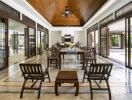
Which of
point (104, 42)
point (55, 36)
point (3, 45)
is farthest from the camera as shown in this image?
point (55, 36)

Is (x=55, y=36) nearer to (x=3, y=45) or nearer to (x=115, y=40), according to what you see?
(x=115, y=40)

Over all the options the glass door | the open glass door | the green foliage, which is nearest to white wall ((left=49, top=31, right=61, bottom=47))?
the green foliage

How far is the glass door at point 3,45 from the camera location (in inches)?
331

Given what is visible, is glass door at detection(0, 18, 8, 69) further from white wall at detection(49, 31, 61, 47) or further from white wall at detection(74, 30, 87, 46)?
white wall at detection(49, 31, 61, 47)

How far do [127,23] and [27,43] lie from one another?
6811 mm

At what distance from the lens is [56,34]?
2833 cm

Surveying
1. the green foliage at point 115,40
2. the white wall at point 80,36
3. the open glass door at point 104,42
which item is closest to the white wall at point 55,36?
the white wall at point 80,36

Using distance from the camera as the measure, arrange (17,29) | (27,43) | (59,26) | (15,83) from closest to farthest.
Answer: (15,83)
(27,43)
(17,29)
(59,26)

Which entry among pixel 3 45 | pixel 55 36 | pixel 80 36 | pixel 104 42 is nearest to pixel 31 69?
pixel 3 45

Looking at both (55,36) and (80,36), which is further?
(55,36)

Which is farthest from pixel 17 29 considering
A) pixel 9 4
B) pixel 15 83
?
pixel 15 83

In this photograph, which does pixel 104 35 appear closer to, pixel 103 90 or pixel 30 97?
pixel 103 90

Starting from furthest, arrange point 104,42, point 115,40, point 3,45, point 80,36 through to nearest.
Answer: point 80,36 < point 115,40 < point 104,42 < point 3,45

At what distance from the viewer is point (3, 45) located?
8672 mm
